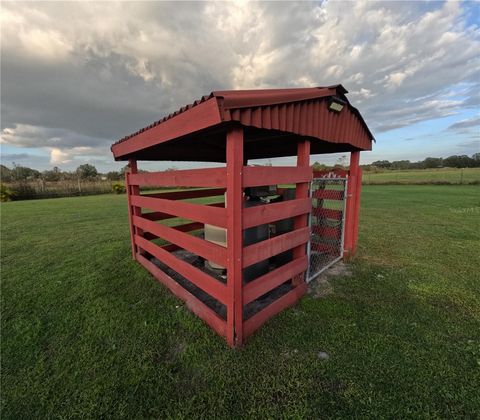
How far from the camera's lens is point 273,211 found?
2398mm

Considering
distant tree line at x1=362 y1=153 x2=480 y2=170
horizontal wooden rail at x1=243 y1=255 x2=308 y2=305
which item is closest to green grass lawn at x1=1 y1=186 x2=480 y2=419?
horizontal wooden rail at x1=243 y1=255 x2=308 y2=305

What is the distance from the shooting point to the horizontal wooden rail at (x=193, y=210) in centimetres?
213

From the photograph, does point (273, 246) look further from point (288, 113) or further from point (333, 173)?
point (333, 173)

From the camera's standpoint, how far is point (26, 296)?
321cm

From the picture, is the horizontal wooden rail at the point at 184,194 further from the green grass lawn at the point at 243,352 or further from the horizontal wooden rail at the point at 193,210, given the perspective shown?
the green grass lawn at the point at 243,352

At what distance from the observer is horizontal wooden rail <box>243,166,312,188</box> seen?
6.82 feet

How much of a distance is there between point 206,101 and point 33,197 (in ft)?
76.2

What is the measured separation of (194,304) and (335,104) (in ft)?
10.2

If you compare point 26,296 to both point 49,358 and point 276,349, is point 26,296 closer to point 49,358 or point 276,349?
point 49,358

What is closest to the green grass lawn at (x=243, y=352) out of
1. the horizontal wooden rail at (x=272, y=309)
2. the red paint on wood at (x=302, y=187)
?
the horizontal wooden rail at (x=272, y=309)

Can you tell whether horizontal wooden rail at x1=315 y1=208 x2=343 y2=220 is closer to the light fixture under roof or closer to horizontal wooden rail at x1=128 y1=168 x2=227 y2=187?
the light fixture under roof

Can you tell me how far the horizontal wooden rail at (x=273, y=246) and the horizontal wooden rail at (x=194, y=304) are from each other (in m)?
0.77

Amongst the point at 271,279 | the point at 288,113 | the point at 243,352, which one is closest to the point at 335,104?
the point at 288,113

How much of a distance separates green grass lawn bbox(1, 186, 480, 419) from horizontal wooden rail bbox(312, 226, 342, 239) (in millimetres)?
730
